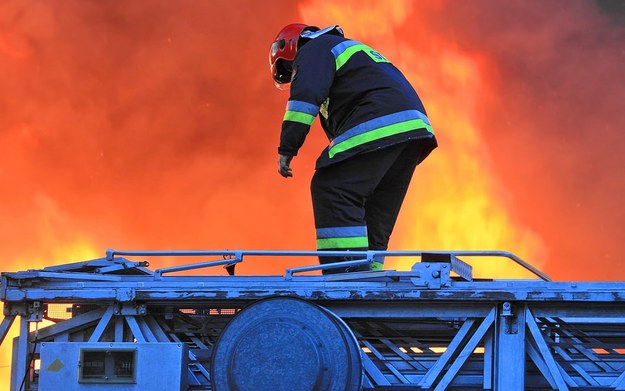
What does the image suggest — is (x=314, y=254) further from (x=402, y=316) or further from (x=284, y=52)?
(x=284, y=52)

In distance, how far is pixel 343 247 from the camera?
493cm

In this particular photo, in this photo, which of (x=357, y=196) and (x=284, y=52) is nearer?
(x=357, y=196)

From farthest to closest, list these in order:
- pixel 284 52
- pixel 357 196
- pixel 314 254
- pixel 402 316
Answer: pixel 284 52 → pixel 357 196 → pixel 314 254 → pixel 402 316

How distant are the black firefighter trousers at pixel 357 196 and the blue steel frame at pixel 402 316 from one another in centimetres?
64

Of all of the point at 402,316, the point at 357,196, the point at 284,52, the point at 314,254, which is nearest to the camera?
the point at 402,316

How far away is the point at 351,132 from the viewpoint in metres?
5.12

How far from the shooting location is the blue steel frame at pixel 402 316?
156 inches

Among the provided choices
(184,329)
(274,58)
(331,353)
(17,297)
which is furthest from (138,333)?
(274,58)

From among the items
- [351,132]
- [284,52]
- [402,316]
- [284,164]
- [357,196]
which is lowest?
[402,316]

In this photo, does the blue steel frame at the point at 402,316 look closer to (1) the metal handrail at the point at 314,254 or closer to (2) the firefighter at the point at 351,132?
(1) the metal handrail at the point at 314,254

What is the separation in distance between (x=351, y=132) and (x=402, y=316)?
134 centimetres

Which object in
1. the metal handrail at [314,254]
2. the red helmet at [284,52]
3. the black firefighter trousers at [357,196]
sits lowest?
the metal handrail at [314,254]

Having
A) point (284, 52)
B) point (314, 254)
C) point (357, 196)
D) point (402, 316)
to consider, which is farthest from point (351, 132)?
point (402, 316)

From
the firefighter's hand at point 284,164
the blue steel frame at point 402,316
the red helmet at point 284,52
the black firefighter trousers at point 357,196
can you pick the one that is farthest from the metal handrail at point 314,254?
the red helmet at point 284,52
